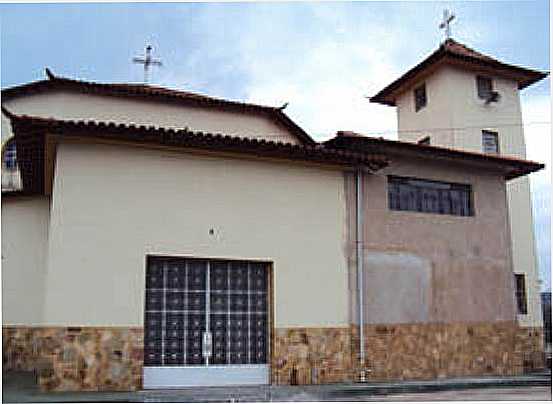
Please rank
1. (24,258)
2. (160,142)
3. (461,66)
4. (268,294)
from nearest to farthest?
(160,142)
(268,294)
(24,258)
(461,66)

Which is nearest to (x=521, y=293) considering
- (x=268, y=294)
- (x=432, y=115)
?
(x=432, y=115)

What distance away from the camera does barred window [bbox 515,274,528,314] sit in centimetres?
1742

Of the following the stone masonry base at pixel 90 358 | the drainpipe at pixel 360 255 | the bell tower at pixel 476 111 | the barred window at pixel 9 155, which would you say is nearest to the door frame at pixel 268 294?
the stone masonry base at pixel 90 358

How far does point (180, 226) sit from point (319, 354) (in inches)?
138

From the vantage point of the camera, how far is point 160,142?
11133 millimetres

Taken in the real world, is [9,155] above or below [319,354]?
above

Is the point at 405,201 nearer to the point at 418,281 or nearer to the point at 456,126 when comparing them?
the point at 418,281

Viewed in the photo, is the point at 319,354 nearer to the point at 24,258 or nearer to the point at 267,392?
the point at 267,392

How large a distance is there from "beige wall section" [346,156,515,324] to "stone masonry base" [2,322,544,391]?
36 centimetres

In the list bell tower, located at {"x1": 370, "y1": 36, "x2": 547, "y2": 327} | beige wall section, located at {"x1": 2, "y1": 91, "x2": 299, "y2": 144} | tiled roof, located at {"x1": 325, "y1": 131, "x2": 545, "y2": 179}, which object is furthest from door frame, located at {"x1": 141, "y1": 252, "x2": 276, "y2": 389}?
bell tower, located at {"x1": 370, "y1": 36, "x2": 547, "y2": 327}

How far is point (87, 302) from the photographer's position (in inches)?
407

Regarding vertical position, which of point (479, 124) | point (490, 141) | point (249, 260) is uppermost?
point (479, 124)

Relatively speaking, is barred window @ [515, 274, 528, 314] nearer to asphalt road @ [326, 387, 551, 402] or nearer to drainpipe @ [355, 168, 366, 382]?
asphalt road @ [326, 387, 551, 402]

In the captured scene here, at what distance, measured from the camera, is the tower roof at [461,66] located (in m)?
Answer: 19.2
